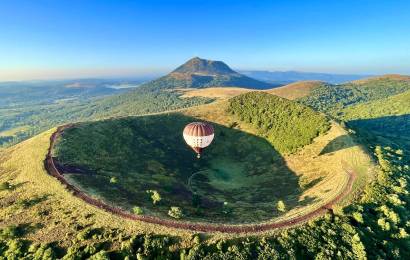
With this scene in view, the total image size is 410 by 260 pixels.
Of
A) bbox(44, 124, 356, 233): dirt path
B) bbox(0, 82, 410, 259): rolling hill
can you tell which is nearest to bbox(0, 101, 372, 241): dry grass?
bbox(0, 82, 410, 259): rolling hill

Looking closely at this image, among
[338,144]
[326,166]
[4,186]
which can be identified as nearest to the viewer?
[4,186]

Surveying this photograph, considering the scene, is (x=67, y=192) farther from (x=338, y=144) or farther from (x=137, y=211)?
(x=338, y=144)

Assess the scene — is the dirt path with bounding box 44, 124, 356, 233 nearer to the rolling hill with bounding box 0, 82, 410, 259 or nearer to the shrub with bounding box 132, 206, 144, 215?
the shrub with bounding box 132, 206, 144, 215

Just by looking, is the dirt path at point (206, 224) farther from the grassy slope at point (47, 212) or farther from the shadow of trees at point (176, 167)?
the shadow of trees at point (176, 167)

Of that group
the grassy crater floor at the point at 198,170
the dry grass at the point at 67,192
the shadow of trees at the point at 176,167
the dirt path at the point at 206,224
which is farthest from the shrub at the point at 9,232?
the shadow of trees at the point at 176,167

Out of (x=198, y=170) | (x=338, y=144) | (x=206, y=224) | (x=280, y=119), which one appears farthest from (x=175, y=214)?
(x=280, y=119)

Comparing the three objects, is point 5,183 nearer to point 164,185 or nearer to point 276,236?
point 164,185
